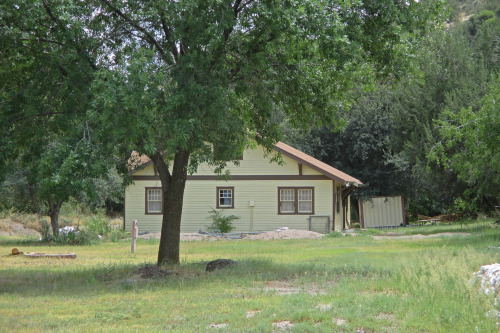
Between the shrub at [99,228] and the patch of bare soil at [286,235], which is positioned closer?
the patch of bare soil at [286,235]

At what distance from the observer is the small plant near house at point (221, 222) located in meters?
29.5

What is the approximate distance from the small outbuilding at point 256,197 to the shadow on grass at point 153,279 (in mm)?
14634

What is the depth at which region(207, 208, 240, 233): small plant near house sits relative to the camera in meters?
29.5

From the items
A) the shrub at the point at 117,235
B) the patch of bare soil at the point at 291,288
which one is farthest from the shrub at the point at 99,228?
the patch of bare soil at the point at 291,288

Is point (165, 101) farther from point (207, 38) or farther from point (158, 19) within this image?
point (158, 19)

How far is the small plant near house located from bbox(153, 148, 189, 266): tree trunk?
46.8ft

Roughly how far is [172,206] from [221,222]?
48.1ft

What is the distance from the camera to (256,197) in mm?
30359

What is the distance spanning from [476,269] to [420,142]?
19298 mm

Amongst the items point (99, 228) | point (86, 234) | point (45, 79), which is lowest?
point (86, 234)

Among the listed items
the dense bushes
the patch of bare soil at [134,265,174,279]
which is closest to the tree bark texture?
the patch of bare soil at [134,265,174,279]

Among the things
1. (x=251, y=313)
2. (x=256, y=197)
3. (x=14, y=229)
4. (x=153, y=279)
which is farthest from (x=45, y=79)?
(x=14, y=229)

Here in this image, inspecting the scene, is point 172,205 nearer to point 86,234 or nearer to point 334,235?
point 86,234

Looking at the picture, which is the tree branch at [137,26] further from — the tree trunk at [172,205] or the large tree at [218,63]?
the tree trunk at [172,205]
